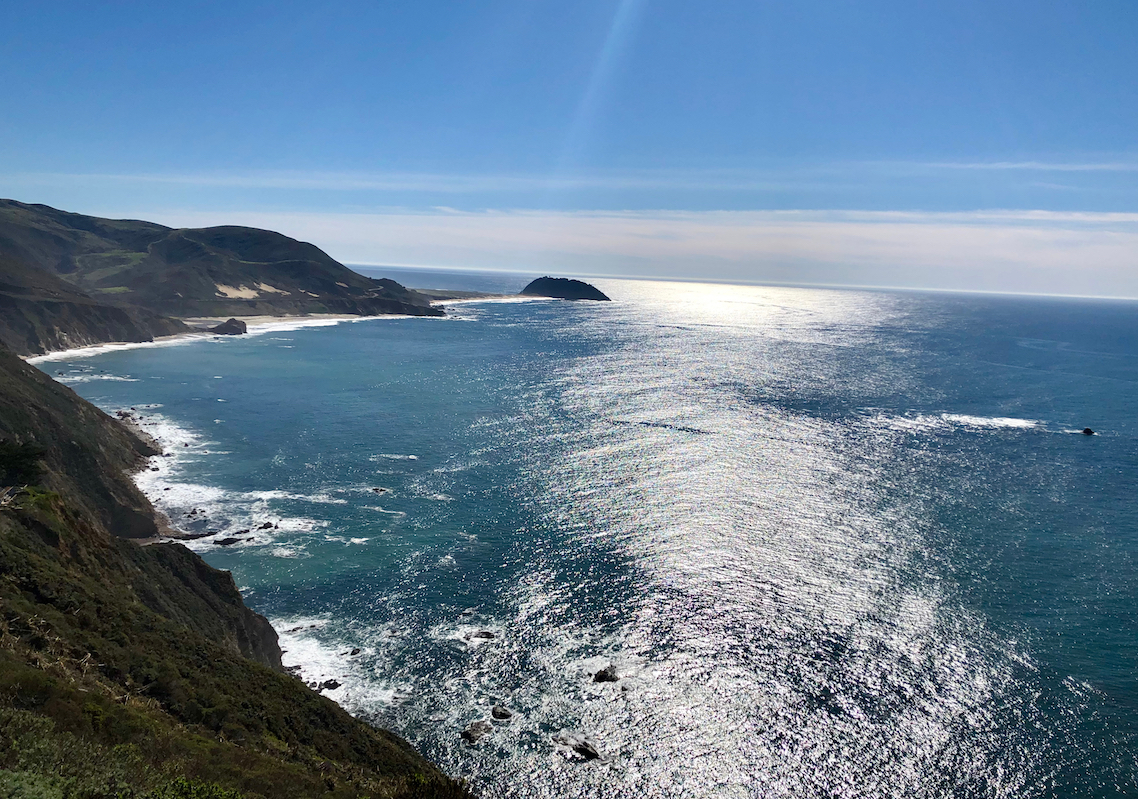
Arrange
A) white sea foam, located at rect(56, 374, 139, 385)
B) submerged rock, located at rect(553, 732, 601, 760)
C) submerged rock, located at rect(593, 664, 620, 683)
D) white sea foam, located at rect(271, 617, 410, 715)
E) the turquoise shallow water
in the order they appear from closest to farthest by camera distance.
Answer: submerged rock, located at rect(553, 732, 601, 760)
the turquoise shallow water
white sea foam, located at rect(271, 617, 410, 715)
submerged rock, located at rect(593, 664, 620, 683)
white sea foam, located at rect(56, 374, 139, 385)

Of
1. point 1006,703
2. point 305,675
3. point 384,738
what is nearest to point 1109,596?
point 1006,703

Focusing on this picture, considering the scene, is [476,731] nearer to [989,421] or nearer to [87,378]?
[989,421]

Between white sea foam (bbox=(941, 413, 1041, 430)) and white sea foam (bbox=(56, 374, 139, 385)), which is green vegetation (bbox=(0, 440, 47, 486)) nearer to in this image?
white sea foam (bbox=(56, 374, 139, 385))

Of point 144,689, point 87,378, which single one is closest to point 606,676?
point 144,689

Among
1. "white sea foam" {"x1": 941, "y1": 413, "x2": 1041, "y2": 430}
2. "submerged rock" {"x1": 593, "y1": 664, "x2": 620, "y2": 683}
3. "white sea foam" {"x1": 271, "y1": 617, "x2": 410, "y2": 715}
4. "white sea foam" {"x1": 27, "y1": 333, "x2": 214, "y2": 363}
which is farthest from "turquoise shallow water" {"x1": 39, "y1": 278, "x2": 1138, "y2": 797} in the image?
"white sea foam" {"x1": 27, "y1": 333, "x2": 214, "y2": 363}

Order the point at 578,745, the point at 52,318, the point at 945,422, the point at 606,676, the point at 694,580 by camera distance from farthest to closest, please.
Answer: the point at 52,318, the point at 945,422, the point at 694,580, the point at 606,676, the point at 578,745

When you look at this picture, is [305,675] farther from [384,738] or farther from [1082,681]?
[1082,681]

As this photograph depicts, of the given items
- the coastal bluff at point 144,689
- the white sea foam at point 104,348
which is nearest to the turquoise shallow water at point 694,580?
the coastal bluff at point 144,689
